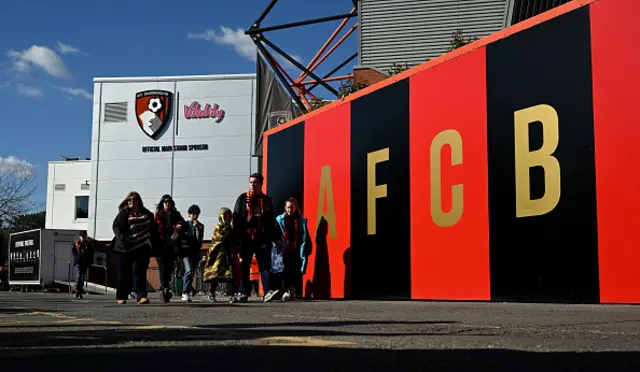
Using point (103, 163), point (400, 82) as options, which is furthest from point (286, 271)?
point (103, 163)

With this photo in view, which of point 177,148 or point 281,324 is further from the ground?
point 177,148

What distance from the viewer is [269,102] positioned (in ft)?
85.6

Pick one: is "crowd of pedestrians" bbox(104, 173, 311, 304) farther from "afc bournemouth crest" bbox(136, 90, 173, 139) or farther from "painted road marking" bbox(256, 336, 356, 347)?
"afc bournemouth crest" bbox(136, 90, 173, 139)

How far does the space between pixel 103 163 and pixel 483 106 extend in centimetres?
3864

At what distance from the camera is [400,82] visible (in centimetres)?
1122

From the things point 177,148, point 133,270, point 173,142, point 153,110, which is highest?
point 153,110

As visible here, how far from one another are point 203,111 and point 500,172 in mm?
35724

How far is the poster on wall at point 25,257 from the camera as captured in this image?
1201 inches

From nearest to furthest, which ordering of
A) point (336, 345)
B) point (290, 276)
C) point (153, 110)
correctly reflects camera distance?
1. point (336, 345)
2. point (290, 276)
3. point (153, 110)

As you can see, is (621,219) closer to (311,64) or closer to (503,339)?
(503,339)

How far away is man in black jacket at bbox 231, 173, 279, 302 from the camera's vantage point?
11297 mm

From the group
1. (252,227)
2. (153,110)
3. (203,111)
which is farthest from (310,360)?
(153,110)

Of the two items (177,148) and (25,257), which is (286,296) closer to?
(25,257)

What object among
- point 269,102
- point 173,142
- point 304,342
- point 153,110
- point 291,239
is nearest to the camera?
point 304,342
